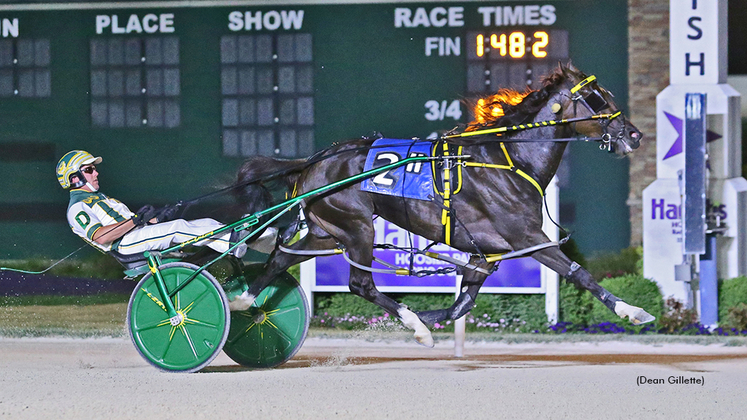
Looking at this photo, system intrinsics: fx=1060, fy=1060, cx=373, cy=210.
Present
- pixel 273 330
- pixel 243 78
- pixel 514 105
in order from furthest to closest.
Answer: pixel 243 78 → pixel 273 330 → pixel 514 105

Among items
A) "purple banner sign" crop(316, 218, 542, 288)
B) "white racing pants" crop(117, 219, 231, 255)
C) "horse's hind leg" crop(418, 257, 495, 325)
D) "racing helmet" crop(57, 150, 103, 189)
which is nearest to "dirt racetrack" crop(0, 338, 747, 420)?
"horse's hind leg" crop(418, 257, 495, 325)

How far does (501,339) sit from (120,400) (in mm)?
3727

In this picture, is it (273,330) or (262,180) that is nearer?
(273,330)

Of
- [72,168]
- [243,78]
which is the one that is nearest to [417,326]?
[72,168]

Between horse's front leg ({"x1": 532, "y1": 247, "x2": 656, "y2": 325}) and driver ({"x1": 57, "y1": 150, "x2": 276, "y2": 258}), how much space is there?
1.69 metres

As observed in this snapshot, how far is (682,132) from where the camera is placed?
8203mm

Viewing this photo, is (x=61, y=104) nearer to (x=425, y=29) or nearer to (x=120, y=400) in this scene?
(x=425, y=29)

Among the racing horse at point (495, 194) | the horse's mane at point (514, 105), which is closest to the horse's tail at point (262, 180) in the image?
the racing horse at point (495, 194)

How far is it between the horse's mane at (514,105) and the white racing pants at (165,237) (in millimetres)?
1543

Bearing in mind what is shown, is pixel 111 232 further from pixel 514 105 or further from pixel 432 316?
pixel 514 105

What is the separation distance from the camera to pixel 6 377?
594cm

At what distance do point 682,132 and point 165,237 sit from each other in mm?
4322

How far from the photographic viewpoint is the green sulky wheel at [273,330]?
612 centimetres

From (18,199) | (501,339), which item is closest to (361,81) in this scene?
(501,339)
